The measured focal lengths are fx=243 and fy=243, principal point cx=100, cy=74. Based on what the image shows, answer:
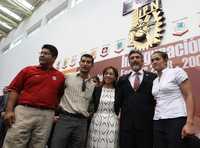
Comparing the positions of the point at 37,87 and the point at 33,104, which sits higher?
the point at 37,87

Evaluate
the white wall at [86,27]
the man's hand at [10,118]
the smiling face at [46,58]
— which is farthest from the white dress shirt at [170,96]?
the man's hand at [10,118]

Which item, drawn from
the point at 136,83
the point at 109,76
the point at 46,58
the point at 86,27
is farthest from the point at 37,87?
the point at 86,27

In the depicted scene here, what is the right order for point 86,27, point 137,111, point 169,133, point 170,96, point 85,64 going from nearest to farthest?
1. point 169,133
2. point 170,96
3. point 137,111
4. point 85,64
5. point 86,27

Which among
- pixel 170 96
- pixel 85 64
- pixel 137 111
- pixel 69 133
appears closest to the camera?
pixel 170 96

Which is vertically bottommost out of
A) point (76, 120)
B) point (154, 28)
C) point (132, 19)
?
point (76, 120)

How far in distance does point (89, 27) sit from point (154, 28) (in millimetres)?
1636

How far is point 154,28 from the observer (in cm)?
310

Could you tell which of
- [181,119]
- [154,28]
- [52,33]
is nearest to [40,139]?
[181,119]

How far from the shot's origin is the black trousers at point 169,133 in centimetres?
178

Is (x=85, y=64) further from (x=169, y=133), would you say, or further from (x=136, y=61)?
(x=169, y=133)

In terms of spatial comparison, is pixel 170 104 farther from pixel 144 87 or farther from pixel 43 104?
pixel 43 104

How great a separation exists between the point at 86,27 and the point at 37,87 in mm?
2560

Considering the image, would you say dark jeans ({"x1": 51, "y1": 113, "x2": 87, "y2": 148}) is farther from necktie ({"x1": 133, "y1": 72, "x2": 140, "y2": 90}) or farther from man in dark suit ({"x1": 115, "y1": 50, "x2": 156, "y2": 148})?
necktie ({"x1": 133, "y1": 72, "x2": 140, "y2": 90})

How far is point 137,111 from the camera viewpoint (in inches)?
80.7
